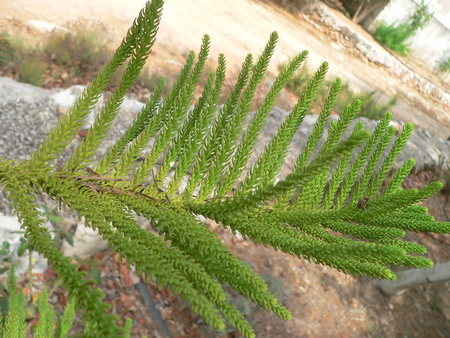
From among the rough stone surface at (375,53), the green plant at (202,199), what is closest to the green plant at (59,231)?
the green plant at (202,199)

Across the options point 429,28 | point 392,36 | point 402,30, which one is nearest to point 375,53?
point 392,36

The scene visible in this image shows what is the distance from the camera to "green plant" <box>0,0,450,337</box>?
46cm

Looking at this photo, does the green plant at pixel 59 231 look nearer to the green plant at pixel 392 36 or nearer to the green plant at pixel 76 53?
the green plant at pixel 76 53

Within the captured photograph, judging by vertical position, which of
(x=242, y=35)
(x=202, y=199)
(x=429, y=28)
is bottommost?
(x=242, y=35)

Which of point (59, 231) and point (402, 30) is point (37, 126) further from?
point (402, 30)

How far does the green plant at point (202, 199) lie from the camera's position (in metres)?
0.46

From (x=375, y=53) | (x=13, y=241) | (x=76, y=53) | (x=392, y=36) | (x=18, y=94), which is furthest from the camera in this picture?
(x=392, y=36)

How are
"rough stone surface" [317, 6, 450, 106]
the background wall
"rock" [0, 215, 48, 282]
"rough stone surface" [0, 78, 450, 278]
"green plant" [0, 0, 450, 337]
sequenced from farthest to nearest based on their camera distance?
the background wall, "rough stone surface" [317, 6, 450, 106], "rough stone surface" [0, 78, 450, 278], "rock" [0, 215, 48, 282], "green plant" [0, 0, 450, 337]

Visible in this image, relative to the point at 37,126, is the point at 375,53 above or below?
above

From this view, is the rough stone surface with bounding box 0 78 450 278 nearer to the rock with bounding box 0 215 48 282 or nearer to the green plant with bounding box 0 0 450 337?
the rock with bounding box 0 215 48 282

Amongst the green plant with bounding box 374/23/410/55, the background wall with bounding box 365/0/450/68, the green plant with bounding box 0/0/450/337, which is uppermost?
the background wall with bounding box 365/0/450/68

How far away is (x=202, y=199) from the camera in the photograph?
74cm

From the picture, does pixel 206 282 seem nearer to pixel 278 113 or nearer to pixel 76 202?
pixel 76 202

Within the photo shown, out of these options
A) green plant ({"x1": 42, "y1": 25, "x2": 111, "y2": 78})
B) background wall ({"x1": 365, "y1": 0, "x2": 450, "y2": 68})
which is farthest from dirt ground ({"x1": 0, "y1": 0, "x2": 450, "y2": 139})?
background wall ({"x1": 365, "y1": 0, "x2": 450, "y2": 68})
